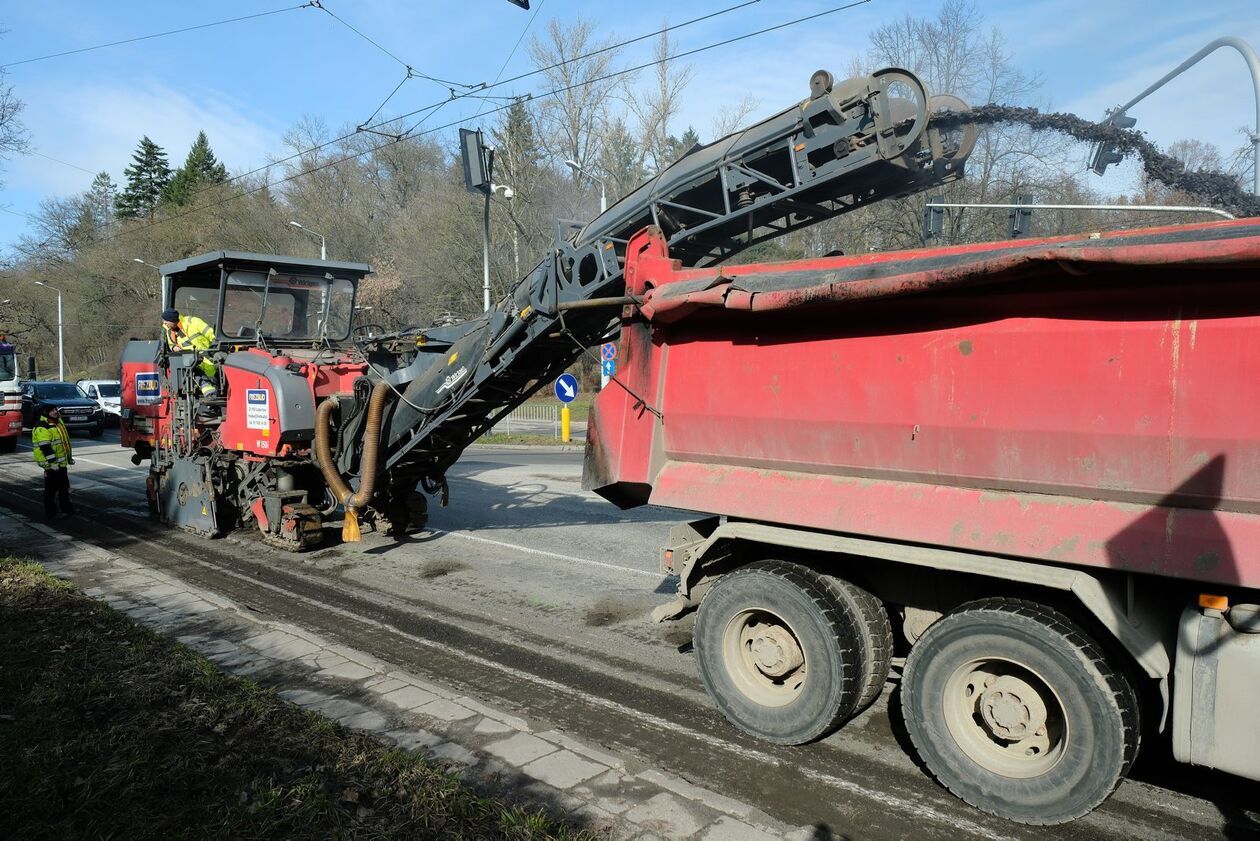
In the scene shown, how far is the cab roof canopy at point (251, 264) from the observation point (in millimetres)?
8844

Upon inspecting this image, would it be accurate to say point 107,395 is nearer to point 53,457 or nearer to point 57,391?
point 57,391

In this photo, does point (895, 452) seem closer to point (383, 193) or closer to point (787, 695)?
point (787, 695)

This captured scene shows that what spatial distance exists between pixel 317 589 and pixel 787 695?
16.2 ft

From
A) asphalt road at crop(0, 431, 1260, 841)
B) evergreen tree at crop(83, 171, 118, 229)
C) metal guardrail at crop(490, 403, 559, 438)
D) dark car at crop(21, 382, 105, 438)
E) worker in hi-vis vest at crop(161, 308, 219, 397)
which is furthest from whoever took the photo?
evergreen tree at crop(83, 171, 118, 229)

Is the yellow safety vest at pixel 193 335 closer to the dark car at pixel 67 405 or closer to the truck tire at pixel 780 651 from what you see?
the truck tire at pixel 780 651

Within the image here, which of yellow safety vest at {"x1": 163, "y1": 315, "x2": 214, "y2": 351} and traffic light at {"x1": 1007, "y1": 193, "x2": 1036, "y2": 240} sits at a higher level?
traffic light at {"x1": 1007, "y1": 193, "x2": 1036, "y2": 240}

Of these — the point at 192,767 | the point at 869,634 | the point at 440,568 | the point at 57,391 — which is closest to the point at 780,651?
the point at 869,634

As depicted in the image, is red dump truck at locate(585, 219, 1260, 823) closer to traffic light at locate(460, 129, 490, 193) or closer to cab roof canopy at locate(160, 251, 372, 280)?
cab roof canopy at locate(160, 251, 372, 280)

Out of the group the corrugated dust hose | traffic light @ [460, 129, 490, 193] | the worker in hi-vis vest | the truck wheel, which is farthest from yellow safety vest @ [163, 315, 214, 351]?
the truck wheel

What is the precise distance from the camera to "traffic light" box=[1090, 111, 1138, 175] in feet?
19.7

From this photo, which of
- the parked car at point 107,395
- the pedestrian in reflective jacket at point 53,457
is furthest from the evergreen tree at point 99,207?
the pedestrian in reflective jacket at point 53,457

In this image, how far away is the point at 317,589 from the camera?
7.29 m

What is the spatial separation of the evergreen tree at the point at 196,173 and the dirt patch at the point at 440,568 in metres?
64.0

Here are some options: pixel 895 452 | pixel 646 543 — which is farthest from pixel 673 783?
pixel 646 543
